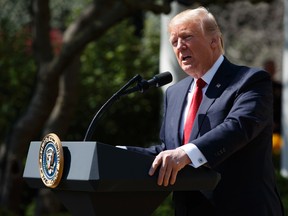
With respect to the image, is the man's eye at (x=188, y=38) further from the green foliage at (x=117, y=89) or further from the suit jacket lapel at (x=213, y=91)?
the green foliage at (x=117, y=89)

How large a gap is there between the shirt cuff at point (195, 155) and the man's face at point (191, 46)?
454 mm

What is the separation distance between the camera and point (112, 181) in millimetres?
2891

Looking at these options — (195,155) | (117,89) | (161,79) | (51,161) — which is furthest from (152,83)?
(117,89)

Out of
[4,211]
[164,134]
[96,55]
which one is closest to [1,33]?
[96,55]

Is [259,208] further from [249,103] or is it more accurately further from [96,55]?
[96,55]

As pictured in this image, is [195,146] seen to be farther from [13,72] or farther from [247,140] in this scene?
[13,72]

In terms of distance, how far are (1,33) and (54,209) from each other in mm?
3398

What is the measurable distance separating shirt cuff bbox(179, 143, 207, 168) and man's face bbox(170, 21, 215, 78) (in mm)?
454

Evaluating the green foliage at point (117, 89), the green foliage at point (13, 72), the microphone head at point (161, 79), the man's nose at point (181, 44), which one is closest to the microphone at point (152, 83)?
the microphone head at point (161, 79)

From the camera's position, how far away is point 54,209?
9.65 m

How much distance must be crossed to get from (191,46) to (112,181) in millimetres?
748

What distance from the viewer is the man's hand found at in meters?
2.96

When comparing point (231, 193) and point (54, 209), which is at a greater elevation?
point (231, 193)

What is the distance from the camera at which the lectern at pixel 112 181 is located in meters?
2.89
